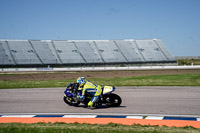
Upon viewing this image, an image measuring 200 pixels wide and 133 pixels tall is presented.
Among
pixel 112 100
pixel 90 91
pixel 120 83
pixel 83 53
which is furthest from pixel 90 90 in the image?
pixel 83 53

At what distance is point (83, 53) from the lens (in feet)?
263

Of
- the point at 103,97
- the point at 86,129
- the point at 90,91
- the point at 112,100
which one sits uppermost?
the point at 90,91

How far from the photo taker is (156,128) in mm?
8000

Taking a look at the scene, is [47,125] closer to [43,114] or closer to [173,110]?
[43,114]

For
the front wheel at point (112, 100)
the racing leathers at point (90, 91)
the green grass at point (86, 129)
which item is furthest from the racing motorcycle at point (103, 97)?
the green grass at point (86, 129)

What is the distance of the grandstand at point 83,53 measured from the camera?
71625mm

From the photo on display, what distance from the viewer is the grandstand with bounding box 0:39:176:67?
71625 millimetres

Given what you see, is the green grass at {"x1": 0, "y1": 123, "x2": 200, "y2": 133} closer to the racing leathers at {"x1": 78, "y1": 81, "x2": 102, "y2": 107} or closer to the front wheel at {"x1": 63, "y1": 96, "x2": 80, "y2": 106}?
the racing leathers at {"x1": 78, "y1": 81, "x2": 102, "y2": 107}

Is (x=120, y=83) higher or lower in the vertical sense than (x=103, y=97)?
higher

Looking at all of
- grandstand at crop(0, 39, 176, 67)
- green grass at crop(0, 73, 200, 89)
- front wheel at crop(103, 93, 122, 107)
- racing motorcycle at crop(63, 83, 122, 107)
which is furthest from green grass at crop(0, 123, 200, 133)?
grandstand at crop(0, 39, 176, 67)

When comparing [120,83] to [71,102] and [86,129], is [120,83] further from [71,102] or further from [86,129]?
[86,129]

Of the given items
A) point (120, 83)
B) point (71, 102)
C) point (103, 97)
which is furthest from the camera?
point (120, 83)

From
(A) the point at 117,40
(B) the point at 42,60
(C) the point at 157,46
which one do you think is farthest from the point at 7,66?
(C) the point at 157,46

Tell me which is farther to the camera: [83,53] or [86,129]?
[83,53]
